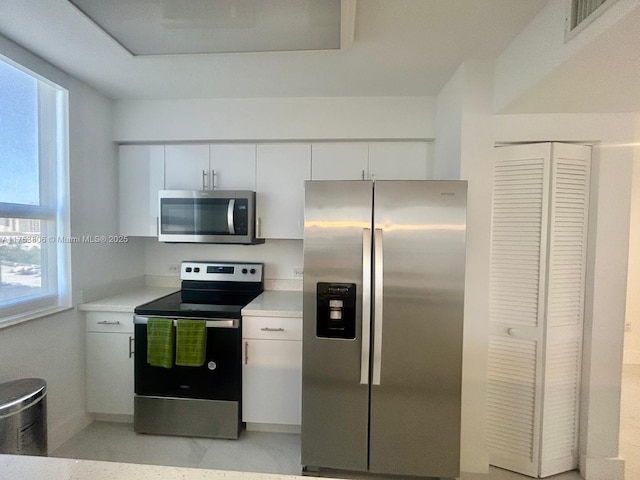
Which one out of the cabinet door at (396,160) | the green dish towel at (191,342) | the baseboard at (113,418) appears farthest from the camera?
the cabinet door at (396,160)

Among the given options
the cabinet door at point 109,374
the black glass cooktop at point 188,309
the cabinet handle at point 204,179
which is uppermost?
A: the cabinet handle at point 204,179

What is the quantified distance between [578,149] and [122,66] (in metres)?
2.78

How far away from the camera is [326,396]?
6.03 feet

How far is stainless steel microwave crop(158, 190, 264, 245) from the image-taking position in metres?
2.39

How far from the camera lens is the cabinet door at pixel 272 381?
218cm

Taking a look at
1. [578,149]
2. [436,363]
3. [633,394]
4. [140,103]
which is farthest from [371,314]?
[633,394]

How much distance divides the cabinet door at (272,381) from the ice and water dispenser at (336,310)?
454mm

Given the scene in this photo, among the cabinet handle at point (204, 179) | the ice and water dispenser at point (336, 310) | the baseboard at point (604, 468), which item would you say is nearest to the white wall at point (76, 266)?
the cabinet handle at point (204, 179)

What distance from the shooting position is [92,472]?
0.65 metres

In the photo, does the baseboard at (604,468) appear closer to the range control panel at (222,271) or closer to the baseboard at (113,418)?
the range control panel at (222,271)

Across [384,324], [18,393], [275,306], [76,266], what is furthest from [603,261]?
[76,266]

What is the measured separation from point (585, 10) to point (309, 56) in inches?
48.6

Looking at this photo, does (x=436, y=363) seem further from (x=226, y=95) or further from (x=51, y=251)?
(x=51, y=251)

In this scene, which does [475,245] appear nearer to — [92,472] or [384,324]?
[384,324]
